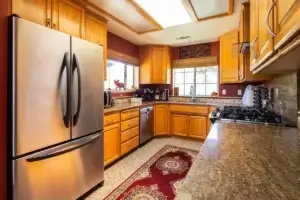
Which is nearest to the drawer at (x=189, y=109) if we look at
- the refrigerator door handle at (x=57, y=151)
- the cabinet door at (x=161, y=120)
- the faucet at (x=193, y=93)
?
the cabinet door at (x=161, y=120)

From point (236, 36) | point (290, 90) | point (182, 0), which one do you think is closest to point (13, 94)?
point (182, 0)

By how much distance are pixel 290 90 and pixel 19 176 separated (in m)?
2.30

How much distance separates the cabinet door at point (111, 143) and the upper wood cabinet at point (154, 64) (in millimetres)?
2008

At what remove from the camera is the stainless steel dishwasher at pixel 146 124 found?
360cm

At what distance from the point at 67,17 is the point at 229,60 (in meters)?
2.83

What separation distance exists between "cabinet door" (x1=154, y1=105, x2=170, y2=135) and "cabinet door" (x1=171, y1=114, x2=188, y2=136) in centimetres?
14

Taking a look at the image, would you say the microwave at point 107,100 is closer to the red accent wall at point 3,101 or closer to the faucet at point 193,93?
the red accent wall at point 3,101

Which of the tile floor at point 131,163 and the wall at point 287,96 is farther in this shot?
the tile floor at point 131,163

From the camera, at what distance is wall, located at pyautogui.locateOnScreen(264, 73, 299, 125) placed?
143 cm

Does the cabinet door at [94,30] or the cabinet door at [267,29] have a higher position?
the cabinet door at [94,30]

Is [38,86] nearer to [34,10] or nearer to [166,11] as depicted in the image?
[34,10]

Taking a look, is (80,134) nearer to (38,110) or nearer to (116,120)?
(38,110)

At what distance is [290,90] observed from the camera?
1516mm

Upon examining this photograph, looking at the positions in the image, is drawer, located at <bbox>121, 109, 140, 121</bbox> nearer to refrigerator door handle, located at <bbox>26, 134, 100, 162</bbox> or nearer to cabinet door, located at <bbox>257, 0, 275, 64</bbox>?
refrigerator door handle, located at <bbox>26, 134, 100, 162</bbox>
